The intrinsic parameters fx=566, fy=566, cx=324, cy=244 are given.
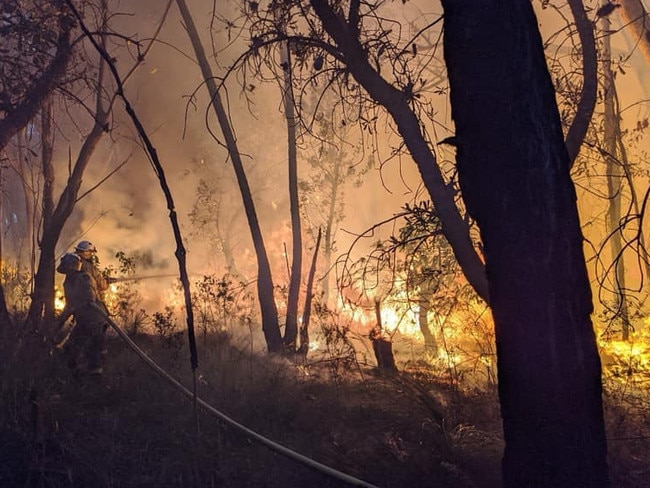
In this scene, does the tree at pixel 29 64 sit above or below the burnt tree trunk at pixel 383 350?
above

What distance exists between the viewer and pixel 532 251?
2.98m

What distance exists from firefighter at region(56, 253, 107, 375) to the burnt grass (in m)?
0.21

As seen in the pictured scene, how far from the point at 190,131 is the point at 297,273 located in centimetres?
2000

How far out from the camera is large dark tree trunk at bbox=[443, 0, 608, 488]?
118 inches

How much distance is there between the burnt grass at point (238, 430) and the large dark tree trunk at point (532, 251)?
1999 millimetres

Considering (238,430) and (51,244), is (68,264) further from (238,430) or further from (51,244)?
(238,430)

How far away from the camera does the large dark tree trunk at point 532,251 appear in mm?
2988

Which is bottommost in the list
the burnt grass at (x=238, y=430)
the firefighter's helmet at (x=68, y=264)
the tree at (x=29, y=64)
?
the burnt grass at (x=238, y=430)

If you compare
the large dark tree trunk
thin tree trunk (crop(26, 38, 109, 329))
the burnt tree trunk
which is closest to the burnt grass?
the burnt tree trunk

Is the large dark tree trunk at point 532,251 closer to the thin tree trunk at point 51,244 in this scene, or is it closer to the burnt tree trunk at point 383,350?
the burnt tree trunk at point 383,350

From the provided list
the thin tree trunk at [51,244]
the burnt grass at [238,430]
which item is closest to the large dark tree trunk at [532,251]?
the burnt grass at [238,430]

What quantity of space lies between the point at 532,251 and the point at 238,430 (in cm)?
330

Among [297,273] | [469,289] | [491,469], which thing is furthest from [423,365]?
[491,469]

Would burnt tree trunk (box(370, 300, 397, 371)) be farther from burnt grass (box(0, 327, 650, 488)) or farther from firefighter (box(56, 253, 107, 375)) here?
firefighter (box(56, 253, 107, 375))
